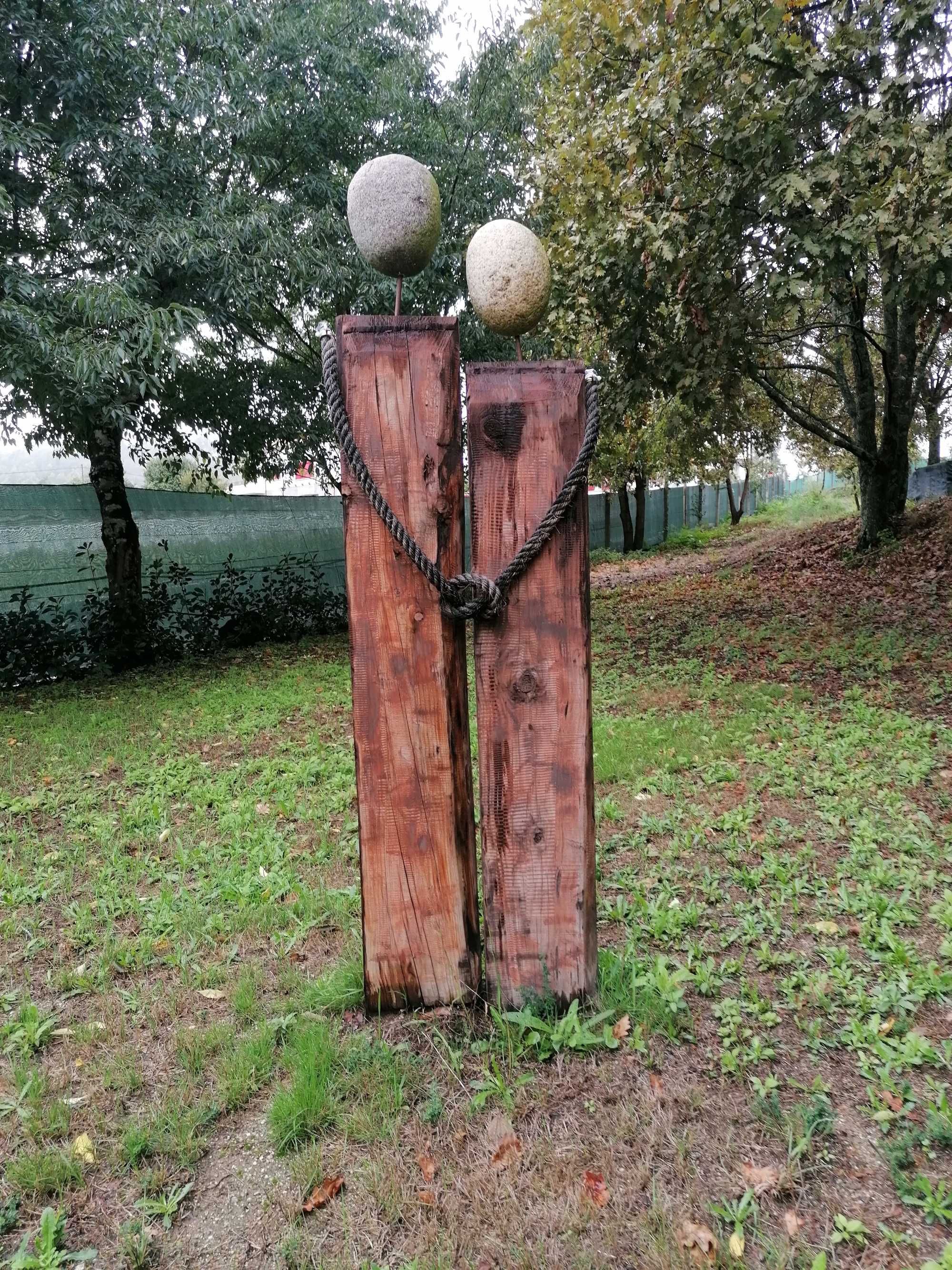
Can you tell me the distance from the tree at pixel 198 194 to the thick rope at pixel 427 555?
438 centimetres

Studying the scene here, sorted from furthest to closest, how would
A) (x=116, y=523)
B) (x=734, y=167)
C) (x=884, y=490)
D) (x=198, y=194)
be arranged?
(x=884, y=490), (x=116, y=523), (x=198, y=194), (x=734, y=167)

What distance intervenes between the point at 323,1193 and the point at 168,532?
877cm

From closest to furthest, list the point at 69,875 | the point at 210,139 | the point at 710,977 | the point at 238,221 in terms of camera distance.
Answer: the point at 710,977, the point at 69,875, the point at 238,221, the point at 210,139

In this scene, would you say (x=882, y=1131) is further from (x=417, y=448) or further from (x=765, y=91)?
(x=765, y=91)

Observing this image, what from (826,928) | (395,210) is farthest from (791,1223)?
(395,210)

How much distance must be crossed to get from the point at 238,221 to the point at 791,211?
425 cm

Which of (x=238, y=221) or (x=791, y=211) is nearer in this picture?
(x=791, y=211)

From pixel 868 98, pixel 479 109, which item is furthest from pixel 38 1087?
pixel 479 109

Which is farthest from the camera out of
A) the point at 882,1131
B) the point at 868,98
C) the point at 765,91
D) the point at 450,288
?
the point at 450,288

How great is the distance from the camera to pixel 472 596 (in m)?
1.99

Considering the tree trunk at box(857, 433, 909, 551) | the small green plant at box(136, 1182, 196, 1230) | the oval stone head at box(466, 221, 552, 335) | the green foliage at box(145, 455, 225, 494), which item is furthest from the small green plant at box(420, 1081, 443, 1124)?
the tree trunk at box(857, 433, 909, 551)

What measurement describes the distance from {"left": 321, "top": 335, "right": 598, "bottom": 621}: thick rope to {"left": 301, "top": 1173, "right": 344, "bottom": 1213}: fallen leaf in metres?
1.32

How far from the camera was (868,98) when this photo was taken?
5191 mm

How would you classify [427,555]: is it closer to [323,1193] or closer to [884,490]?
[323,1193]
